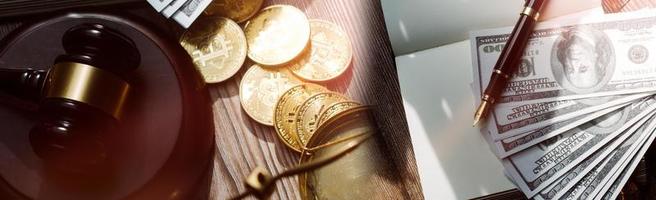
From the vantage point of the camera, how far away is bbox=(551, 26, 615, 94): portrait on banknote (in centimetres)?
82

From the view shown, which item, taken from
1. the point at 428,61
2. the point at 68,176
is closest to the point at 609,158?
the point at 428,61

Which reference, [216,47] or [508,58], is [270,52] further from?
[508,58]

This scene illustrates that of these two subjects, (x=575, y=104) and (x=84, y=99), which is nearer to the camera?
(x=84, y=99)

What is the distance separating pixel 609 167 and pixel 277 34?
45 centimetres

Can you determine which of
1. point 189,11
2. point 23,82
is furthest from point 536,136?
point 23,82

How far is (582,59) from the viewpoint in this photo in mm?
827

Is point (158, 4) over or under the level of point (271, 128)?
over

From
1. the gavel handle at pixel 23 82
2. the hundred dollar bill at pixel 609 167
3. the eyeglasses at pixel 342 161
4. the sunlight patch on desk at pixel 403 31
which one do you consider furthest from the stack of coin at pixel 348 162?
the gavel handle at pixel 23 82

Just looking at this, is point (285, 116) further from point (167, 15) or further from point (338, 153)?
point (167, 15)

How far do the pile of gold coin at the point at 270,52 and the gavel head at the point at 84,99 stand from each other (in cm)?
12

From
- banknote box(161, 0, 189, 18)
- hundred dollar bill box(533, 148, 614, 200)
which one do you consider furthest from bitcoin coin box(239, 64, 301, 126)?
hundred dollar bill box(533, 148, 614, 200)

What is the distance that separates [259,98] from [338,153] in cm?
14

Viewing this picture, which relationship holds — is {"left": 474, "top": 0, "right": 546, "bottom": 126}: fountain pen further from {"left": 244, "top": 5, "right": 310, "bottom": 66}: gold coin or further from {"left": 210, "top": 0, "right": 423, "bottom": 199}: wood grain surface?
{"left": 244, "top": 5, "right": 310, "bottom": 66}: gold coin

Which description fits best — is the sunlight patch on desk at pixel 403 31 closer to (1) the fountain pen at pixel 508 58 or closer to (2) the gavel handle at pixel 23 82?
(1) the fountain pen at pixel 508 58
